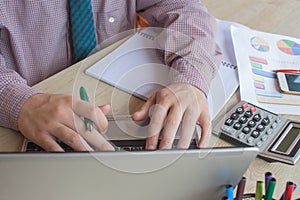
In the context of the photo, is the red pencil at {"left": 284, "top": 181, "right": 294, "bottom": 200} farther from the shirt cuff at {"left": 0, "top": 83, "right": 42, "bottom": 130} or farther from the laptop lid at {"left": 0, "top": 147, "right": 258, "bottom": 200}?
the shirt cuff at {"left": 0, "top": 83, "right": 42, "bottom": 130}

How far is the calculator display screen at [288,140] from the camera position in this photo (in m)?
0.83

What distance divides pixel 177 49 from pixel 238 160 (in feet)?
1.57

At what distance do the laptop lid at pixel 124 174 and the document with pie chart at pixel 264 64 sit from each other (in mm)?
386

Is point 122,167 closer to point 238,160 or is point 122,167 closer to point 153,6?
point 238,160

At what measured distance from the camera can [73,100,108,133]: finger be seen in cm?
78

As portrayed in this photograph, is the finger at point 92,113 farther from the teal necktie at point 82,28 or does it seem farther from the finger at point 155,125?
the teal necktie at point 82,28

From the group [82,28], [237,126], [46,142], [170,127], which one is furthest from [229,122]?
[82,28]

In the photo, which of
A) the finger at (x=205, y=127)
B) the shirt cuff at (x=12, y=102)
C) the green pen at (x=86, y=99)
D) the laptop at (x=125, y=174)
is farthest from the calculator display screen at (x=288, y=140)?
the shirt cuff at (x=12, y=102)

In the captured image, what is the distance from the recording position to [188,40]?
106 cm

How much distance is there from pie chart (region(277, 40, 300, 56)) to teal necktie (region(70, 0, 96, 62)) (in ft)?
1.56

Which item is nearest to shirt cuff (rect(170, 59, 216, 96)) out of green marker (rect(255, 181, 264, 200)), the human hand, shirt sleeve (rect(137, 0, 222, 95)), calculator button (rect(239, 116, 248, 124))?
shirt sleeve (rect(137, 0, 222, 95))

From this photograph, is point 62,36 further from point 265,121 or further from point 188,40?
point 265,121

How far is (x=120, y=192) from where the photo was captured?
0.62m

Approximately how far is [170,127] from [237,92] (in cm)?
24
